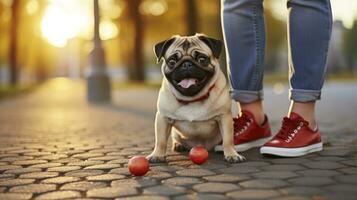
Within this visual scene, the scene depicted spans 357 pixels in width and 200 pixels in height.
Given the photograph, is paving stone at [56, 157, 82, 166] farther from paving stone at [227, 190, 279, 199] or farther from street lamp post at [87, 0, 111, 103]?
street lamp post at [87, 0, 111, 103]

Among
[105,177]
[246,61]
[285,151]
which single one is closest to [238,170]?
[285,151]

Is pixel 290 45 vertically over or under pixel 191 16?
under

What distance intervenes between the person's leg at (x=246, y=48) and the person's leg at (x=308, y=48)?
278 millimetres

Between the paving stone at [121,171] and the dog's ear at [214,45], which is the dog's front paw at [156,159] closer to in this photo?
the paving stone at [121,171]

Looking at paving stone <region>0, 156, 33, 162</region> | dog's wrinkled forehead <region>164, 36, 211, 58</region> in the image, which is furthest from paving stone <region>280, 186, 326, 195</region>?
paving stone <region>0, 156, 33, 162</region>

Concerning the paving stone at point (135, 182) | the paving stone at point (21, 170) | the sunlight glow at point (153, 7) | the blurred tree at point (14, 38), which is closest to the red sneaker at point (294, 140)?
the paving stone at point (135, 182)

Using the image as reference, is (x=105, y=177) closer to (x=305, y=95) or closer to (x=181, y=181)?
(x=181, y=181)

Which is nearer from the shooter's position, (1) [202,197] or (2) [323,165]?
(1) [202,197]

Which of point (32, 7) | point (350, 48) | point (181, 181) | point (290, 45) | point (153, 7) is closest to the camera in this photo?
point (181, 181)

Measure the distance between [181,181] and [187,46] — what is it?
103 cm

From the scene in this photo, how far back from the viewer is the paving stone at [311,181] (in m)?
2.65

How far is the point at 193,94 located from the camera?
348 cm

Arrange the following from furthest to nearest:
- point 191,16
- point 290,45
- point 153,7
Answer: point 153,7
point 191,16
point 290,45

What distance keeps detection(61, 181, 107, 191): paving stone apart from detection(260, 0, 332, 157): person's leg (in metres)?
1.26
